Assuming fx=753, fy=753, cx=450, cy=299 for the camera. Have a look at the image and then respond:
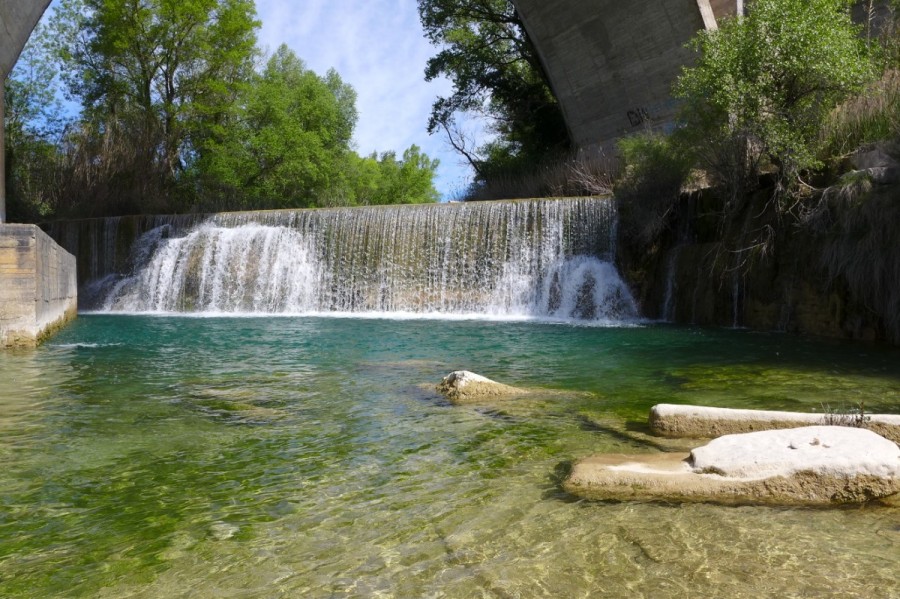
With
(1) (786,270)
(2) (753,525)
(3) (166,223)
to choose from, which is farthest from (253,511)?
(3) (166,223)

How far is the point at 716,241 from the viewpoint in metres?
12.3

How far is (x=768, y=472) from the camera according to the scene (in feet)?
10.4

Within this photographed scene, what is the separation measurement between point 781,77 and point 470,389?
25.6 ft

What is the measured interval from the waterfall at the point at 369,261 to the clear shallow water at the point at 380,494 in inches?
292

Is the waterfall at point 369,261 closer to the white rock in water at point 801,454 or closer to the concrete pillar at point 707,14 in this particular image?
the concrete pillar at point 707,14

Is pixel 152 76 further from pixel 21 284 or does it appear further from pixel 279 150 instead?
pixel 21 284

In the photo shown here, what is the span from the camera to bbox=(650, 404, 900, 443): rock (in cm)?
393

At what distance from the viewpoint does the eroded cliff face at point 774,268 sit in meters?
8.64

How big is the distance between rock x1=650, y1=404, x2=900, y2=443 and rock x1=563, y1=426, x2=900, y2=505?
593mm

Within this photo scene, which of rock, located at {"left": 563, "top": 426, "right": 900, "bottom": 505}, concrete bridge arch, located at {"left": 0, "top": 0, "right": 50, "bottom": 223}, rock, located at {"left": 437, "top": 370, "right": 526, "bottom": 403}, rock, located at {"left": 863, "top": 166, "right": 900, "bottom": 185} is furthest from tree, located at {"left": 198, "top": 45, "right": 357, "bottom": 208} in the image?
rock, located at {"left": 563, "top": 426, "right": 900, "bottom": 505}

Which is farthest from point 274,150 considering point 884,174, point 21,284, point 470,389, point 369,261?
point 470,389

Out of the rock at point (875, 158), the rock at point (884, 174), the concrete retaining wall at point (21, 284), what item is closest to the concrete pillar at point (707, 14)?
the rock at point (875, 158)

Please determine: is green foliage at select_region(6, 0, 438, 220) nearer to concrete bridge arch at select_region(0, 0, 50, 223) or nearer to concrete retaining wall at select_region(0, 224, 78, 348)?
concrete bridge arch at select_region(0, 0, 50, 223)

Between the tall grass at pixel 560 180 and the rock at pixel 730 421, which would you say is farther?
the tall grass at pixel 560 180
